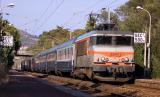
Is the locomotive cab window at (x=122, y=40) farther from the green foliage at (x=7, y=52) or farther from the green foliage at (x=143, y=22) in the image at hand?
the green foliage at (x=143, y=22)

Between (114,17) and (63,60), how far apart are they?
4919cm

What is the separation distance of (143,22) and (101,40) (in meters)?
44.9

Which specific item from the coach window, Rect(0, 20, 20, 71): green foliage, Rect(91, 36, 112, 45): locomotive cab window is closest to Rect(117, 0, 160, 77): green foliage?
Rect(0, 20, 20, 71): green foliage

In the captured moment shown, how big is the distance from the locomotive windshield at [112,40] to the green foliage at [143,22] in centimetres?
2066

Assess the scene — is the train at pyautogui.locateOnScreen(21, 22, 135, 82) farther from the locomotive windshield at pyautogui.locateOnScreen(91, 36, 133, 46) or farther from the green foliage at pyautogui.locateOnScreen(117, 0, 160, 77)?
the green foliage at pyautogui.locateOnScreen(117, 0, 160, 77)

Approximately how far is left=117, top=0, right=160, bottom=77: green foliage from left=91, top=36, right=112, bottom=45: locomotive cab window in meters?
21.1

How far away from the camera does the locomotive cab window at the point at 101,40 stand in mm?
30781

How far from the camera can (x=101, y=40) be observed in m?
31.0

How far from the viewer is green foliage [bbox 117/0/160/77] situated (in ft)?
173

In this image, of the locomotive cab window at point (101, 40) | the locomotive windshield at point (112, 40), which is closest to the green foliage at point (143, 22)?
the locomotive windshield at point (112, 40)

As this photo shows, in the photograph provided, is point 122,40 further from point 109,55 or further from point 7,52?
point 7,52

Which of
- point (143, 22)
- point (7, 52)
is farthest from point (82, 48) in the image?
point (143, 22)

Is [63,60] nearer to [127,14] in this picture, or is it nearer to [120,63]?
[120,63]

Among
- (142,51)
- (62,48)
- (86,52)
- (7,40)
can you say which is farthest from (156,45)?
(86,52)
